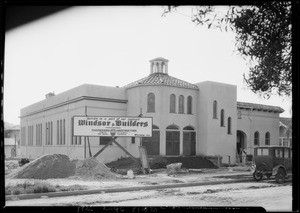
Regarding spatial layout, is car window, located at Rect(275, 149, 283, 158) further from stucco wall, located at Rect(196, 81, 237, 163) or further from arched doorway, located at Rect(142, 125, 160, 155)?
arched doorway, located at Rect(142, 125, 160, 155)

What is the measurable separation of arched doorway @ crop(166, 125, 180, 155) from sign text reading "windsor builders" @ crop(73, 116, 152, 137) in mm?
5545

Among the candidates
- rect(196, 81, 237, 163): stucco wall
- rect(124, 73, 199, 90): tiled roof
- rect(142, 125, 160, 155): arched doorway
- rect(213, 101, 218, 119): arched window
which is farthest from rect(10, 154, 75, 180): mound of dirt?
rect(213, 101, 218, 119): arched window

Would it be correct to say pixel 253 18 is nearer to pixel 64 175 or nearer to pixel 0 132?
pixel 0 132

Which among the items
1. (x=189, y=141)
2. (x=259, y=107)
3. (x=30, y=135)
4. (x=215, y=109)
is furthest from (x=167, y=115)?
Answer: (x=30, y=135)

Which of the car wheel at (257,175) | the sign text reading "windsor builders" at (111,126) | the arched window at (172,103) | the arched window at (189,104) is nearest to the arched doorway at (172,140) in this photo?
the arched window at (172,103)

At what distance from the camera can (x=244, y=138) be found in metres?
23.9

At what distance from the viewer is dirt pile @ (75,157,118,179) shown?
16.3 meters

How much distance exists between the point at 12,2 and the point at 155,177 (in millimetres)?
12229

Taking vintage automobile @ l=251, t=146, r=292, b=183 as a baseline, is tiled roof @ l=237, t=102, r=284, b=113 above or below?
above

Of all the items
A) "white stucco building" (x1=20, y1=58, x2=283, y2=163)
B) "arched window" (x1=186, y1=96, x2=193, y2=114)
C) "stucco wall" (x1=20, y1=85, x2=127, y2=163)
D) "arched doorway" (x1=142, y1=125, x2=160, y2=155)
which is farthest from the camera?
"arched window" (x1=186, y1=96, x2=193, y2=114)

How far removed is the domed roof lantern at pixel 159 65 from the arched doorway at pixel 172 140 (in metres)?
4.11

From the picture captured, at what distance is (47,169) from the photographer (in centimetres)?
1570

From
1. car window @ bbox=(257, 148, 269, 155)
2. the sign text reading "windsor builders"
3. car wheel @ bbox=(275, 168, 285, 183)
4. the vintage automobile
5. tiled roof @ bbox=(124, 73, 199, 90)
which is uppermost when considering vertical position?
tiled roof @ bbox=(124, 73, 199, 90)

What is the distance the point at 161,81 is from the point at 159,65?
1.31m
